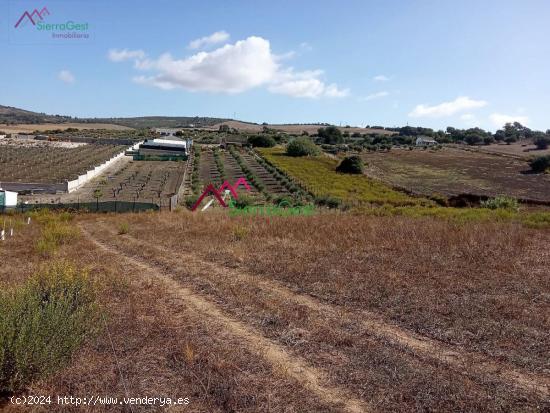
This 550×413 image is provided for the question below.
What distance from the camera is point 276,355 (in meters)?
5.56

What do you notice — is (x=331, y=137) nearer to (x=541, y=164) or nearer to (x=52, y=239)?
(x=541, y=164)

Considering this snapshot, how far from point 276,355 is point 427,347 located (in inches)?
80.9

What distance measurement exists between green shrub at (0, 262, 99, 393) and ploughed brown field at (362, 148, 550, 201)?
36885 mm

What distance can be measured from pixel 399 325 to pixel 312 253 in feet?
14.2

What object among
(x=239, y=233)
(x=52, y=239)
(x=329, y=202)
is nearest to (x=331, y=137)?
(x=329, y=202)

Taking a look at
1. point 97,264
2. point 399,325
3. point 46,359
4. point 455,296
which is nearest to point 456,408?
point 399,325

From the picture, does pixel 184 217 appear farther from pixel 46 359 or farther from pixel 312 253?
pixel 46 359

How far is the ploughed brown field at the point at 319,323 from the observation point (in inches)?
187

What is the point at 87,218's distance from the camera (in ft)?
63.6

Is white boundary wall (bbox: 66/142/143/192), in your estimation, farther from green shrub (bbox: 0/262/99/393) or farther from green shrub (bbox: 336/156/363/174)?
green shrub (bbox: 0/262/99/393)

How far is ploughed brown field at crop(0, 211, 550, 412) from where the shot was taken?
15.6 feet

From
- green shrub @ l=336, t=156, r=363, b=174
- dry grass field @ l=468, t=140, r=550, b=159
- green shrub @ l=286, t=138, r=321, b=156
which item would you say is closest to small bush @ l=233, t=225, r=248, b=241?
green shrub @ l=336, t=156, r=363, b=174

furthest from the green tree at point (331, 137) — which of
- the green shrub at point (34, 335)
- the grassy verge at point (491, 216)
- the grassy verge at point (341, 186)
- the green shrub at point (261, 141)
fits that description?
the green shrub at point (34, 335)

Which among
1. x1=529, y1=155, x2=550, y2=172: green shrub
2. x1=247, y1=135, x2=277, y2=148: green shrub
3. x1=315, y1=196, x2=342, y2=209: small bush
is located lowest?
x1=315, y1=196, x2=342, y2=209: small bush
